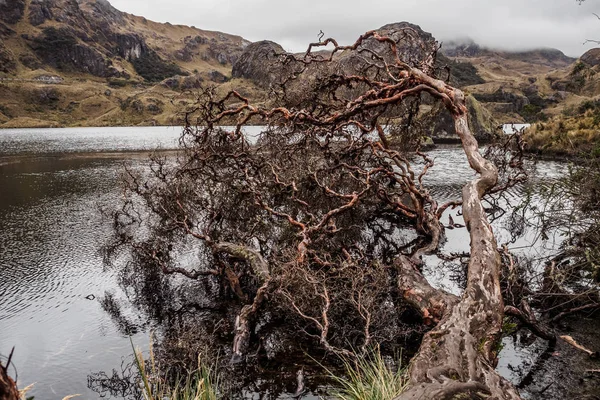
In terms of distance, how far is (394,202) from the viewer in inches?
559

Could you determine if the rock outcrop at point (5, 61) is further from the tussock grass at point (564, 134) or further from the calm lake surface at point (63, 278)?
the tussock grass at point (564, 134)

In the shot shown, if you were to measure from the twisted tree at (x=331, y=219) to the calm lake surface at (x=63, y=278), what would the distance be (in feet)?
8.14

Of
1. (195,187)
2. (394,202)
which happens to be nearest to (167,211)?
(195,187)

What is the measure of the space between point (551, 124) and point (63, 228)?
149 feet

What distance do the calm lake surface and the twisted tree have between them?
8.14 feet

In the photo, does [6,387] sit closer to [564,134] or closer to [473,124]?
[564,134]

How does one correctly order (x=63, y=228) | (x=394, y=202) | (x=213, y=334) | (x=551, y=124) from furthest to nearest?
(x=551, y=124) < (x=63, y=228) < (x=394, y=202) < (x=213, y=334)

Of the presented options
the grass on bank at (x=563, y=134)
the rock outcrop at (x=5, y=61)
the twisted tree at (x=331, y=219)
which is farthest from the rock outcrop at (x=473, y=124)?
the rock outcrop at (x=5, y=61)

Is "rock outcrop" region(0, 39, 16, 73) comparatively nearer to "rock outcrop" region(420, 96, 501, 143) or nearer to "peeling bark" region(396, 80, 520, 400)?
"rock outcrop" region(420, 96, 501, 143)

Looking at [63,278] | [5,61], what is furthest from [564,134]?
[5,61]

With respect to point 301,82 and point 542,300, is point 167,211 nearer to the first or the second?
point 301,82

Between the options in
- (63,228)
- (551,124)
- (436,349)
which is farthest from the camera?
(551,124)

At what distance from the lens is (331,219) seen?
42.7 ft

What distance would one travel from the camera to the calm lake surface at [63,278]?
10.8m
